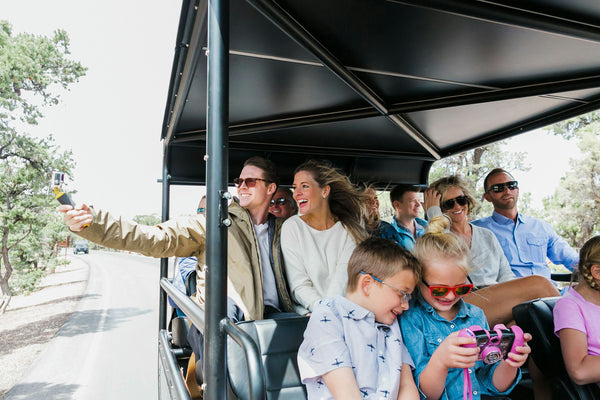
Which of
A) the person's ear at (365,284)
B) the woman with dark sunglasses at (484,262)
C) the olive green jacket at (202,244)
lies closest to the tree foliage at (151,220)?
the olive green jacket at (202,244)

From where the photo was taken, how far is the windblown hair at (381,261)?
5.38 feet

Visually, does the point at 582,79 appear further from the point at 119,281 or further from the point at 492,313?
the point at 119,281

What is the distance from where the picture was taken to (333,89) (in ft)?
8.95

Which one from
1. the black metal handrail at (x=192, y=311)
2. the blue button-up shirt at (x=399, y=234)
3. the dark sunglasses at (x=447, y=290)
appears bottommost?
the black metal handrail at (x=192, y=311)

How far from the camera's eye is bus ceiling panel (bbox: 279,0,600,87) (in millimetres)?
1849

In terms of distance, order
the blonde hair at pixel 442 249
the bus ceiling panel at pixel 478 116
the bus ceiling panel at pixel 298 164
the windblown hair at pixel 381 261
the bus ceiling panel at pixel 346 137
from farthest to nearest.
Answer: the bus ceiling panel at pixel 298 164
the bus ceiling panel at pixel 346 137
the bus ceiling panel at pixel 478 116
the blonde hair at pixel 442 249
the windblown hair at pixel 381 261

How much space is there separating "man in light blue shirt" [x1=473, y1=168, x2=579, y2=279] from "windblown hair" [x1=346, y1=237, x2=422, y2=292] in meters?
2.05

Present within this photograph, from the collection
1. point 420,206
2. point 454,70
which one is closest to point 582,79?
point 454,70

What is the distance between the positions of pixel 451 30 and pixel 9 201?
21.0m

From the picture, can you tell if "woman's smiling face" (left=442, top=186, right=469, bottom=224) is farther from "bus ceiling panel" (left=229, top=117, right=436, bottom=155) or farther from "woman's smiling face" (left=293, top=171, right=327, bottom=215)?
"woman's smiling face" (left=293, top=171, right=327, bottom=215)

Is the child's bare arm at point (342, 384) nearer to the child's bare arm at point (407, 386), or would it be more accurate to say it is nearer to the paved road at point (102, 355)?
the child's bare arm at point (407, 386)

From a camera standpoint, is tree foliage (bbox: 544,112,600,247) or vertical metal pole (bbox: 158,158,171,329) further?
tree foliage (bbox: 544,112,600,247)

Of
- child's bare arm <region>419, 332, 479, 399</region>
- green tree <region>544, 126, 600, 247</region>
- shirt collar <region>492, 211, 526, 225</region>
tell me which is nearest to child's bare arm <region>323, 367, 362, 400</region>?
child's bare arm <region>419, 332, 479, 399</region>

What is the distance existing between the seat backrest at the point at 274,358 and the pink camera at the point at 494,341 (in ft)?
2.01
